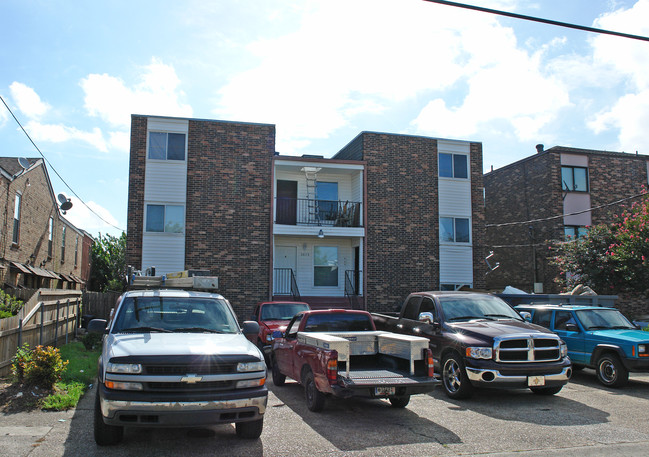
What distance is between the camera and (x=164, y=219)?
19562 mm

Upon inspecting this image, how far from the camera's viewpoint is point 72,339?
16.3 metres

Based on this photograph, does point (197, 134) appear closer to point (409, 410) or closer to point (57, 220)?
point (57, 220)

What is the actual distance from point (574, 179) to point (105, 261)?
103 ft

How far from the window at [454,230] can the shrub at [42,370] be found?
54.6ft

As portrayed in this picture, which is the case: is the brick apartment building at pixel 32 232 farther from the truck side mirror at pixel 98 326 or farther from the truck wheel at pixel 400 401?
the truck wheel at pixel 400 401

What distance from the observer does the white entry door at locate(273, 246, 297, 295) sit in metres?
20.7

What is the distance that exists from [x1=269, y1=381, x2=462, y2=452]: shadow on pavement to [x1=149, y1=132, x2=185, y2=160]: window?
43.9ft

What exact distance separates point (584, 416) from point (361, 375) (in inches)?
127

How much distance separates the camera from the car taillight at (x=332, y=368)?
7.13m

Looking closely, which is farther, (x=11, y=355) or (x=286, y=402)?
(x=11, y=355)

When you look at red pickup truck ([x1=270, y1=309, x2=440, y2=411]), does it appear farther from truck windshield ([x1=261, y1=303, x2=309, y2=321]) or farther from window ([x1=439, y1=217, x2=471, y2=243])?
window ([x1=439, y1=217, x2=471, y2=243])

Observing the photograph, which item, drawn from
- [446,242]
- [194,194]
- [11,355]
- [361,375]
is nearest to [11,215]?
[194,194]

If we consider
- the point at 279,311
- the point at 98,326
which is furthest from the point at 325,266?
the point at 98,326

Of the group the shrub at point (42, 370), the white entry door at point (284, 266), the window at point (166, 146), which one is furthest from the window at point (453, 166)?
the shrub at point (42, 370)
